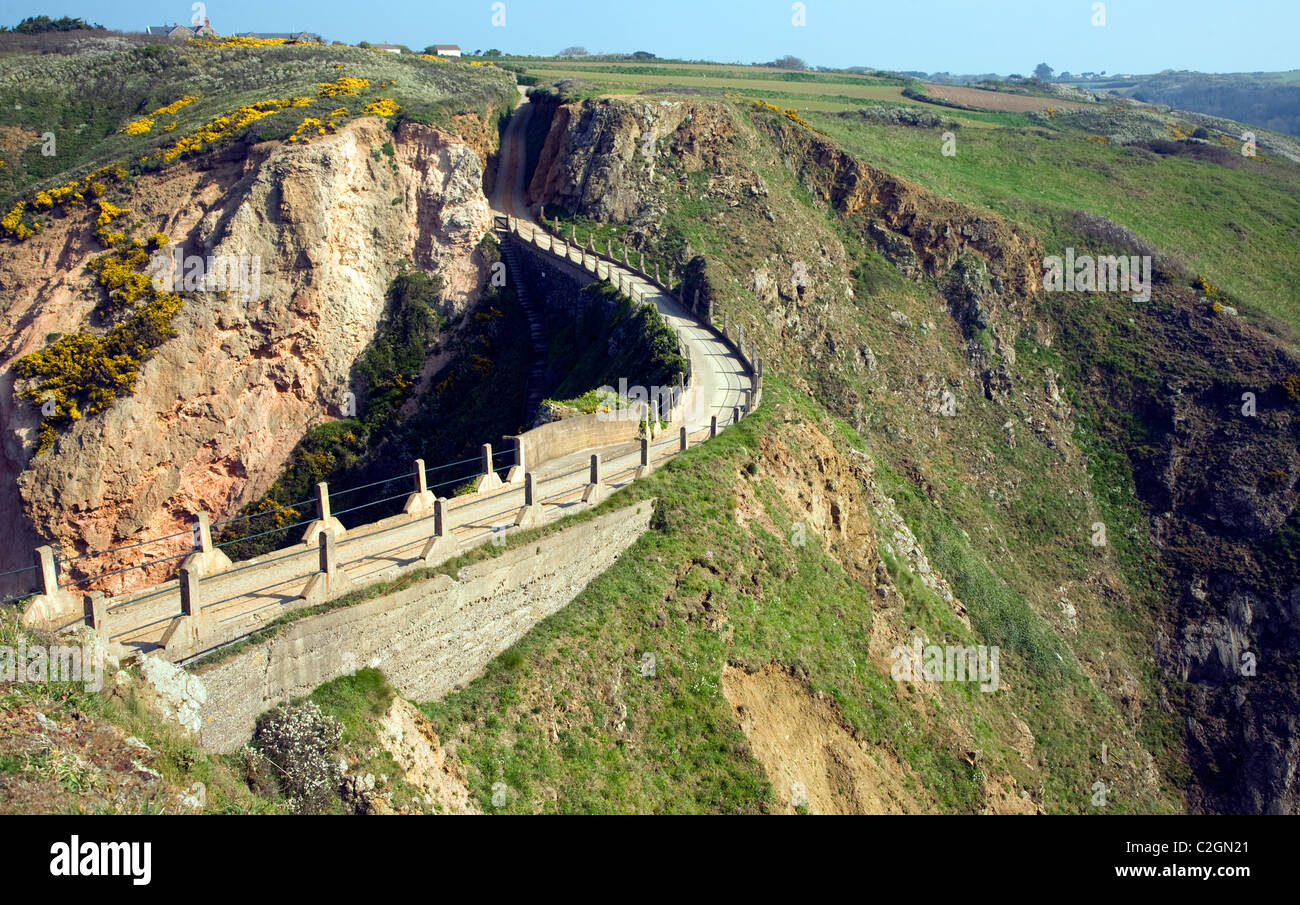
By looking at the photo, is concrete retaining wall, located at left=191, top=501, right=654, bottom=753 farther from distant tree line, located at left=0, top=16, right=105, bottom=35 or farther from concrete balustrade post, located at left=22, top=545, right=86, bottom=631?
distant tree line, located at left=0, top=16, right=105, bottom=35

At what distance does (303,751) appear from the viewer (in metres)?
14.1

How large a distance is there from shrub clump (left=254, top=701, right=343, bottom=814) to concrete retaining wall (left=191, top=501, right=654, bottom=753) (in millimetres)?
295

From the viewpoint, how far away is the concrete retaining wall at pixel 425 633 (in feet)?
46.0

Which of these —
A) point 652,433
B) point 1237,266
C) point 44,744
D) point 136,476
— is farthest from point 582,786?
point 1237,266

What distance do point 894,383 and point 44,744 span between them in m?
36.5

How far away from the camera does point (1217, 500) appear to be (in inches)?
1571

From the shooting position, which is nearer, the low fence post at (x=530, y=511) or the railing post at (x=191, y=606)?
the railing post at (x=191, y=606)

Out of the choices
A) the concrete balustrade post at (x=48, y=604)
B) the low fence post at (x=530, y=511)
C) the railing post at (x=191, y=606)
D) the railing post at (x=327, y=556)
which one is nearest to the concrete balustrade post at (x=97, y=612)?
the concrete balustrade post at (x=48, y=604)

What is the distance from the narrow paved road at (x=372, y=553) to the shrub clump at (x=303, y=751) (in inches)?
58.1

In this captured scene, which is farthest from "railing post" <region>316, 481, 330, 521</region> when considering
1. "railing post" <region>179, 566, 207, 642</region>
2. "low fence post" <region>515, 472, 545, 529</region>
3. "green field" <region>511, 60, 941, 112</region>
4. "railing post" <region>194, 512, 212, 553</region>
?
"green field" <region>511, 60, 941, 112</region>

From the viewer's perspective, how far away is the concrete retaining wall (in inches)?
552

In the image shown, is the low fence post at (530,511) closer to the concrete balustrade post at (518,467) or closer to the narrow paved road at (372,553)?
the narrow paved road at (372,553)

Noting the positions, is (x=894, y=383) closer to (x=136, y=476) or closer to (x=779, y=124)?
(x=779, y=124)

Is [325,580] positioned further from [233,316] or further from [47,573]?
[233,316]
